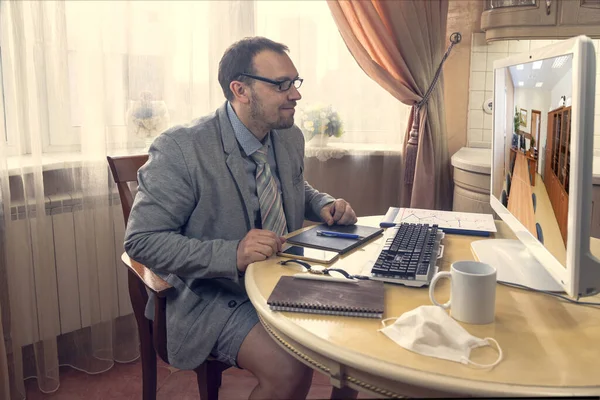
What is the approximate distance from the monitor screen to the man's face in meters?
0.68

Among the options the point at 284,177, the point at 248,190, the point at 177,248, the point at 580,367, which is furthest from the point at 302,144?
the point at 580,367

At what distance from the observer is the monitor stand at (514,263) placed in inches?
50.9

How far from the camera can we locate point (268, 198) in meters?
1.83

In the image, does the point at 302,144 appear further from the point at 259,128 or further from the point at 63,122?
the point at 63,122

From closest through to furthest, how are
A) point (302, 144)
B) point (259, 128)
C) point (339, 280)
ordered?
point (339, 280), point (259, 128), point (302, 144)

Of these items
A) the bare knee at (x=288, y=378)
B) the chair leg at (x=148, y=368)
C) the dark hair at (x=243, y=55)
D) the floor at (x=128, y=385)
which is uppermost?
the dark hair at (x=243, y=55)

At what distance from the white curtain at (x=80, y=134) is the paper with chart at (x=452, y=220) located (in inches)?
50.6

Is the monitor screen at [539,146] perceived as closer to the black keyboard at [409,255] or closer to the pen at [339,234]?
the black keyboard at [409,255]

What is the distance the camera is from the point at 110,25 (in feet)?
8.32

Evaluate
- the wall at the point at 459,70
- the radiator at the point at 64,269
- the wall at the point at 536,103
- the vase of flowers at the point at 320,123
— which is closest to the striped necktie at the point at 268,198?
the wall at the point at 536,103

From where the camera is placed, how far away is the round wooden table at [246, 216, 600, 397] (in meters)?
0.89

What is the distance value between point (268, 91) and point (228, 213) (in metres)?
0.43

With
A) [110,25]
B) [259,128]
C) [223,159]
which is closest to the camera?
[223,159]

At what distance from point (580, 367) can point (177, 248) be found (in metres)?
1.01
